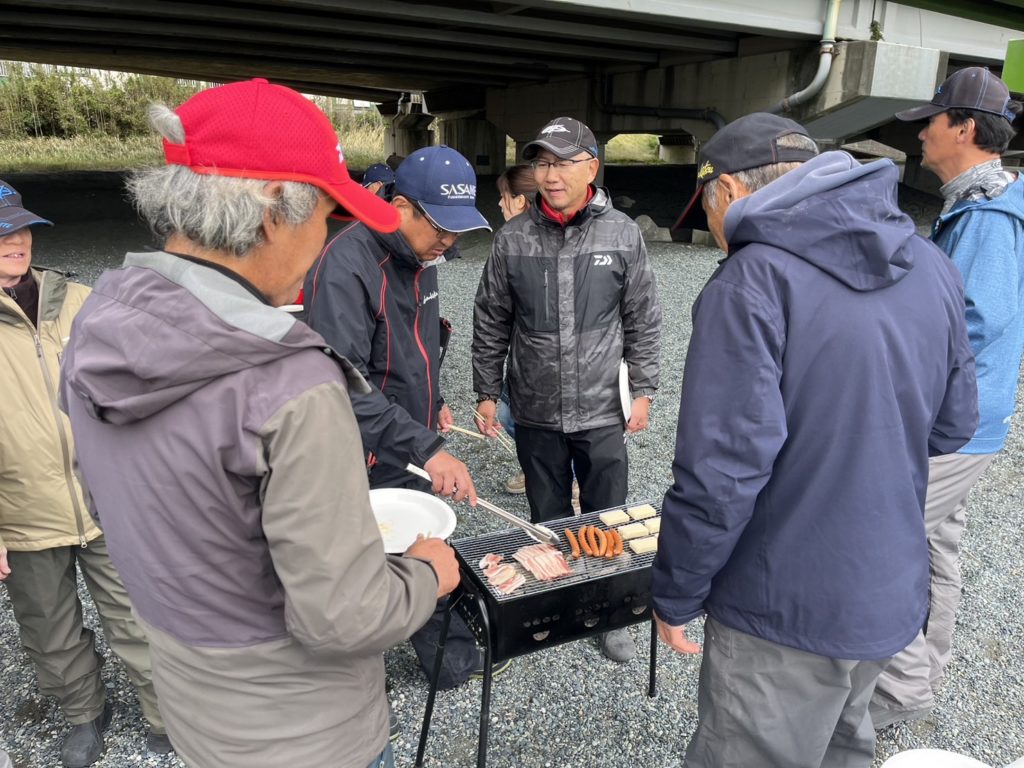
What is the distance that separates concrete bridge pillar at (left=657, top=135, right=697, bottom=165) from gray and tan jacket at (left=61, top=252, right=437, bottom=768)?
28740mm

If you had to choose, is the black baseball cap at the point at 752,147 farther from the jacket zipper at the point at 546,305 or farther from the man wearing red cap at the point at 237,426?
the jacket zipper at the point at 546,305

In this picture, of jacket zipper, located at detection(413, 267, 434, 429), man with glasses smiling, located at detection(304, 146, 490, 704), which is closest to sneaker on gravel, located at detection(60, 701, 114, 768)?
man with glasses smiling, located at detection(304, 146, 490, 704)

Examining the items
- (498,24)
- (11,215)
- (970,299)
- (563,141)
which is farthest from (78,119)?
(970,299)

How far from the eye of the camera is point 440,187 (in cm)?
240

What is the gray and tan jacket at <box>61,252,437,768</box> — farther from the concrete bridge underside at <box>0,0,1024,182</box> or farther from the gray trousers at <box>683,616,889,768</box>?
the concrete bridge underside at <box>0,0,1024,182</box>

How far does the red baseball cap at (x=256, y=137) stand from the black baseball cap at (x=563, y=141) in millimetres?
1886

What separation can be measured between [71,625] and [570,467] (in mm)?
2188

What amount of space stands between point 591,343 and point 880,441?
170cm

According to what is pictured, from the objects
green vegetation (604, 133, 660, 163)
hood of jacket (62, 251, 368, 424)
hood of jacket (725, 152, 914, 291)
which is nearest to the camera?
hood of jacket (62, 251, 368, 424)

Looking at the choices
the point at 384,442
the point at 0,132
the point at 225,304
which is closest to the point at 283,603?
the point at 225,304

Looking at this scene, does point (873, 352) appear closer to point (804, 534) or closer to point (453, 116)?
point (804, 534)

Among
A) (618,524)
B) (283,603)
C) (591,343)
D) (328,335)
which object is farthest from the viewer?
(591,343)

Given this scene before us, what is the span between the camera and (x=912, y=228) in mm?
1521

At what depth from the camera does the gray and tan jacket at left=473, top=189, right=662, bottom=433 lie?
304 centimetres
